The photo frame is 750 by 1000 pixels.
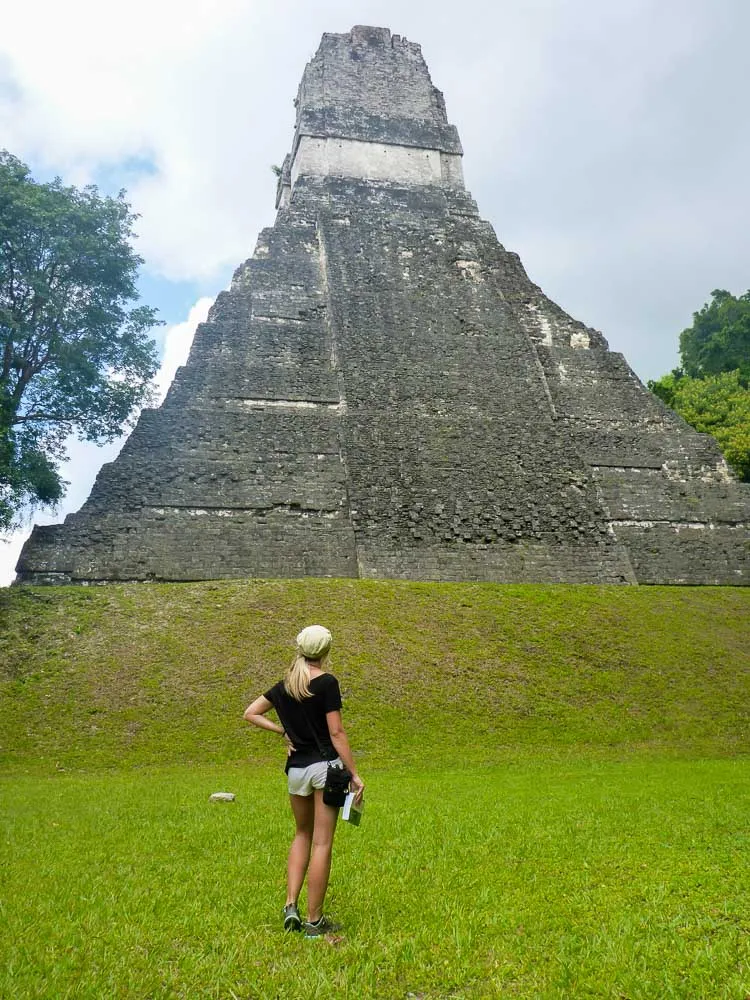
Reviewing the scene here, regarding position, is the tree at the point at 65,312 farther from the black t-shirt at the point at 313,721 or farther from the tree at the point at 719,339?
the tree at the point at 719,339

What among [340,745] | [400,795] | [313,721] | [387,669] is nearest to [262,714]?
[313,721]

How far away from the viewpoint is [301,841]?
10.4ft

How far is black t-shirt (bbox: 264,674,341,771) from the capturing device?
10.3ft

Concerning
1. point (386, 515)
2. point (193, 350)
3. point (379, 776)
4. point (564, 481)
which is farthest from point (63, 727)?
point (564, 481)

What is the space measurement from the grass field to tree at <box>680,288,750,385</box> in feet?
65.4

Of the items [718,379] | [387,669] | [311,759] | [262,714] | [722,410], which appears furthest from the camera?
[718,379]

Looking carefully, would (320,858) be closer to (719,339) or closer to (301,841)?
(301,841)

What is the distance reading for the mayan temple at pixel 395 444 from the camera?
14688 mm

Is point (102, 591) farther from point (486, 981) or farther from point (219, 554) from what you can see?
point (486, 981)

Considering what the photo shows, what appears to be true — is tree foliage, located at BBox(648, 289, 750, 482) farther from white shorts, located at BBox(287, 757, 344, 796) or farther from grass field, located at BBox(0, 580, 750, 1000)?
white shorts, located at BBox(287, 757, 344, 796)

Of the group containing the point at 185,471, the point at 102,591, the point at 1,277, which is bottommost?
the point at 102,591

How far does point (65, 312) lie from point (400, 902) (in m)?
17.8

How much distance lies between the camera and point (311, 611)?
12.4 metres

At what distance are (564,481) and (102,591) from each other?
34.2 feet
